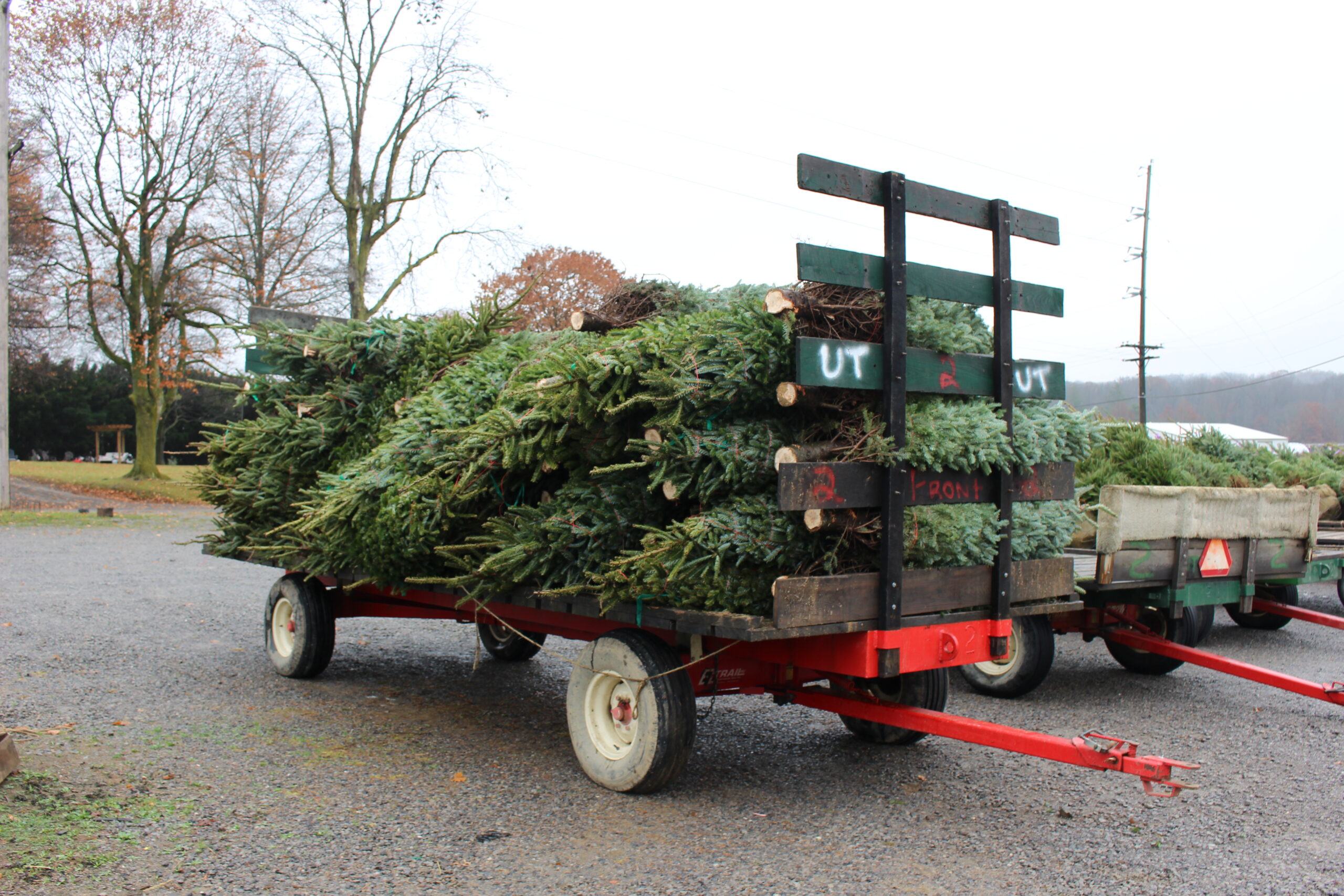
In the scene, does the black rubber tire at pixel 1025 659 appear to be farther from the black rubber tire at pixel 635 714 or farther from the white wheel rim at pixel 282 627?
the white wheel rim at pixel 282 627

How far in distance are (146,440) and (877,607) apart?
93.7ft

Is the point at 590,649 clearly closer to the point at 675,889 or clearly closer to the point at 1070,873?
the point at 675,889

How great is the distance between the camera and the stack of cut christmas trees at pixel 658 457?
13.3 feet

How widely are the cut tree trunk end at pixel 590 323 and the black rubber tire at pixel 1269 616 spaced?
257 inches

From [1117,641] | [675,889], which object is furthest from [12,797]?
[1117,641]

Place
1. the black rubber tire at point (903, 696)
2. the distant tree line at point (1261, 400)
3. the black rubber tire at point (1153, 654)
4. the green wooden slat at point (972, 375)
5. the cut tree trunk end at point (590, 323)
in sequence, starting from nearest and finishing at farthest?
the green wooden slat at point (972, 375) < the black rubber tire at point (903, 696) < the cut tree trunk end at point (590, 323) < the black rubber tire at point (1153, 654) < the distant tree line at point (1261, 400)

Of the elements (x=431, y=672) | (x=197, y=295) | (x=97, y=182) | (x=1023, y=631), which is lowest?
(x=431, y=672)

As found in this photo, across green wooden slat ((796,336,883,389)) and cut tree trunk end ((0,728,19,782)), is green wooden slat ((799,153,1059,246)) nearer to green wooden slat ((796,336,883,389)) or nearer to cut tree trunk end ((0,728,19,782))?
green wooden slat ((796,336,883,389))

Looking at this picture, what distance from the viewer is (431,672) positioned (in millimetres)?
7305

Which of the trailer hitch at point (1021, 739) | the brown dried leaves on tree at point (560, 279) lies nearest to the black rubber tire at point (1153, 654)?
the trailer hitch at point (1021, 739)

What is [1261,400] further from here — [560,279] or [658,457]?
[658,457]

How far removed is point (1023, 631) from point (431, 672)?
4097mm

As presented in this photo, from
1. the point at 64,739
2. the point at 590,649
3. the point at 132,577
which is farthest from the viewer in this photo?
the point at 132,577

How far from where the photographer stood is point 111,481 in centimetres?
2938
